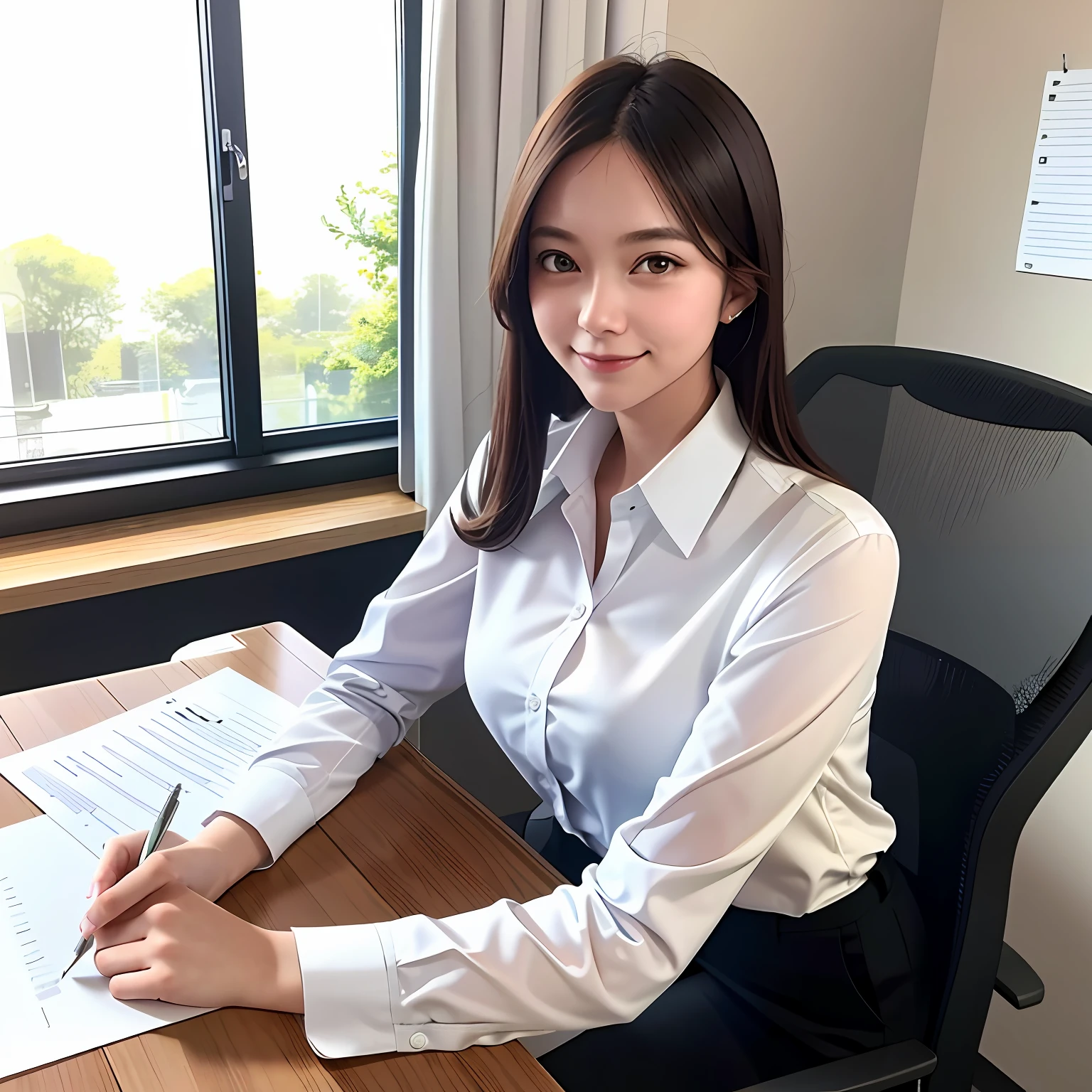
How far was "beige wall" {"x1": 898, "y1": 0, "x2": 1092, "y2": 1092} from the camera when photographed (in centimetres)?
168

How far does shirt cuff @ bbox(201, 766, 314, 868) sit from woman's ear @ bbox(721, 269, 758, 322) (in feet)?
1.88

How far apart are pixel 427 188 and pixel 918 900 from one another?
1122 millimetres

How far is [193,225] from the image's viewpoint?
1625mm

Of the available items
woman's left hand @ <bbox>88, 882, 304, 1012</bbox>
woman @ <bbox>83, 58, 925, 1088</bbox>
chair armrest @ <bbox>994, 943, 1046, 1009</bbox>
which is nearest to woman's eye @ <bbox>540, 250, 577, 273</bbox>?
woman @ <bbox>83, 58, 925, 1088</bbox>

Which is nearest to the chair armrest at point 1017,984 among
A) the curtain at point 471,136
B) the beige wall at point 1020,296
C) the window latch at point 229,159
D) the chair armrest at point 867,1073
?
the chair armrest at point 867,1073

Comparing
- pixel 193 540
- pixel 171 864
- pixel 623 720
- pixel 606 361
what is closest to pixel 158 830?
pixel 171 864

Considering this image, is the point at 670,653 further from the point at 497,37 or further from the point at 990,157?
the point at 990,157

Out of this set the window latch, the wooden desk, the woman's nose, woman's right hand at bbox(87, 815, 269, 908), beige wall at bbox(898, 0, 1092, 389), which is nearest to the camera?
the wooden desk

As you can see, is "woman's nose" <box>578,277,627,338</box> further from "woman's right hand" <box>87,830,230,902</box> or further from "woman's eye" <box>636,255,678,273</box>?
"woman's right hand" <box>87,830,230,902</box>

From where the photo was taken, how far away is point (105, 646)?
1.53m

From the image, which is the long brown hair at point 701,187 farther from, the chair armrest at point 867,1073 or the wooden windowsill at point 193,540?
the wooden windowsill at point 193,540

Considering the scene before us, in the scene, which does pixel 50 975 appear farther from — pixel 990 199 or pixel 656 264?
pixel 990 199

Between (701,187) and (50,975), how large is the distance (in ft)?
2.53

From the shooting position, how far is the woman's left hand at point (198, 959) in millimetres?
702
